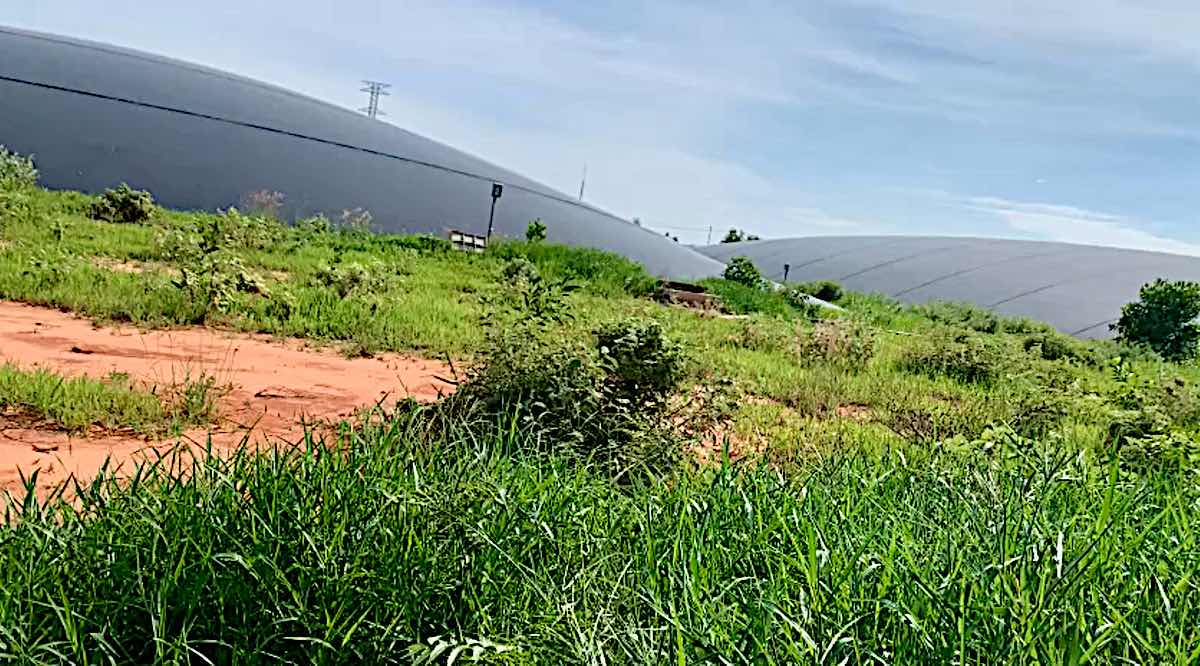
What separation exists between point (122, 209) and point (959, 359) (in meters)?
11.7

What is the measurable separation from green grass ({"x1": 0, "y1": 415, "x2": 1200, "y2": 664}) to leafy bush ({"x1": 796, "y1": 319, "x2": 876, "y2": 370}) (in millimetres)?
5357

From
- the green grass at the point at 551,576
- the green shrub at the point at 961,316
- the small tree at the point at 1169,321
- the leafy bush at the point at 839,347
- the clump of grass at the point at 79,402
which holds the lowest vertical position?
the clump of grass at the point at 79,402

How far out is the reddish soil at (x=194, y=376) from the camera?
3.51 meters

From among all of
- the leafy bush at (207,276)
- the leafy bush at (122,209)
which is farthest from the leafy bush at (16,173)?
the leafy bush at (207,276)

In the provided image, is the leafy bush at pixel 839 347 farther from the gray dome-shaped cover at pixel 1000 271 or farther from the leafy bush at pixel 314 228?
the gray dome-shaped cover at pixel 1000 271

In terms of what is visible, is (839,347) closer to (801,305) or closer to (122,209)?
(801,305)

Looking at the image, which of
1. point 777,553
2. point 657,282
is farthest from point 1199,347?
point 777,553

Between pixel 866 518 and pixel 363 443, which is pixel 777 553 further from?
pixel 363 443

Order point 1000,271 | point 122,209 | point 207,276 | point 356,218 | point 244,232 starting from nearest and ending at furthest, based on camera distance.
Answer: point 207,276 < point 244,232 < point 122,209 < point 356,218 < point 1000,271

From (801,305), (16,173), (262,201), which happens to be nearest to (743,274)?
(801,305)

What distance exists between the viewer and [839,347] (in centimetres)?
800

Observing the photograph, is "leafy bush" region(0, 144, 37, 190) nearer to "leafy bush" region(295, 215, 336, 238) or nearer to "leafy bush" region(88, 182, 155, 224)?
"leafy bush" region(88, 182, 155, 224)

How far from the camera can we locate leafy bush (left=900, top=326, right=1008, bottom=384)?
785cm

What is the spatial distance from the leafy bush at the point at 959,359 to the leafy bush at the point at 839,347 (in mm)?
461
